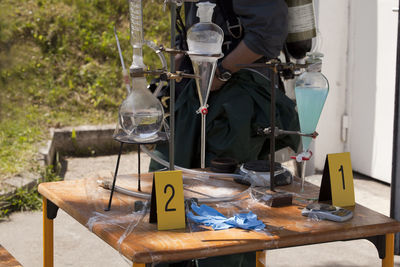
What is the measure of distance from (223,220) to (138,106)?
1.25 feet

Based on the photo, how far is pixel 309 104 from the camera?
1654 mm

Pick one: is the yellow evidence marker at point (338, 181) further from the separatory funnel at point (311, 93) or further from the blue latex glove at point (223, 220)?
the blue latex glove at point (223, 220)

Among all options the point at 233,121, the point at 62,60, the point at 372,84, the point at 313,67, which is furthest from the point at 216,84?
the point at 62,60

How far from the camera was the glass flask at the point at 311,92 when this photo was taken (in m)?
1.64

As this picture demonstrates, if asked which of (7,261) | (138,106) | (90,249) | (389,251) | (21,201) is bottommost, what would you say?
(90,249)

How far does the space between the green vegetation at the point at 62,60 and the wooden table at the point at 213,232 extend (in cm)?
341

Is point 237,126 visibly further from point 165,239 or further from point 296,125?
point 165,239

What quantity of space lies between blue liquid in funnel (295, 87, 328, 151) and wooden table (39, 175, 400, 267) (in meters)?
0.23

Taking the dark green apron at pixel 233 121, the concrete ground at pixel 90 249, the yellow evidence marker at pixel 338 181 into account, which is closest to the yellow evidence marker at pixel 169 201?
the yellow evidence marker at pixel 338 181

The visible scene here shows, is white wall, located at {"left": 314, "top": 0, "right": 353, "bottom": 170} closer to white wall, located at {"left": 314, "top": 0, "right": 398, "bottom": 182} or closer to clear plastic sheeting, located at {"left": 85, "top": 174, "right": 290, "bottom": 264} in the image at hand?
white wall, located at {"left": 314, "top": 0, "right": 398, "bottom": 182}

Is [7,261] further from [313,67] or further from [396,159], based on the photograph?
[396,159]

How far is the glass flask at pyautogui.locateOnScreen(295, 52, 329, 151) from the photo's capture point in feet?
5.39

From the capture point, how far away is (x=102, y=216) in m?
1.55

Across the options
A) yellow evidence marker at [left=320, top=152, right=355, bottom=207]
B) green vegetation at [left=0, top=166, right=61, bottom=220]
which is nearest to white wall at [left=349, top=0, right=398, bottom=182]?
green vegetation at [left=0, top=166, right=61, bottom=220]
